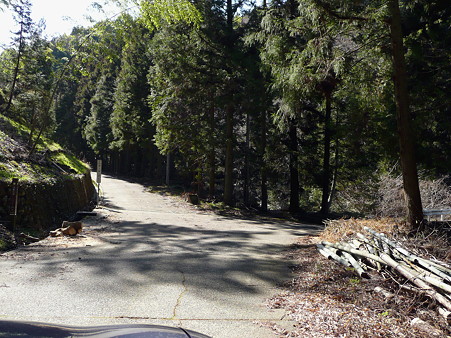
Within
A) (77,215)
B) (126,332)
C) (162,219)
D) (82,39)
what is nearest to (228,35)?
(82,39)

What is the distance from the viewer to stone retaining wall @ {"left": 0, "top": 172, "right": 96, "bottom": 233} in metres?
10.7

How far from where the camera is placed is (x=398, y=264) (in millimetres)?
5508

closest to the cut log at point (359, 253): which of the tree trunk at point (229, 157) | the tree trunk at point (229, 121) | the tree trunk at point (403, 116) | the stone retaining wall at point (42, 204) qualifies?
the tree trunk at point (403, 116)

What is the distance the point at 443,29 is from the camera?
11.5 meters

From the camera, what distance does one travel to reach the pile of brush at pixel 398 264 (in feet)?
15.5

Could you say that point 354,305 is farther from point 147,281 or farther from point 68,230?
point 68,230

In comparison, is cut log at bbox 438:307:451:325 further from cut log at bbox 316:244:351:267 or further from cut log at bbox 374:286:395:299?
cut log at bbox 316:244:351:267

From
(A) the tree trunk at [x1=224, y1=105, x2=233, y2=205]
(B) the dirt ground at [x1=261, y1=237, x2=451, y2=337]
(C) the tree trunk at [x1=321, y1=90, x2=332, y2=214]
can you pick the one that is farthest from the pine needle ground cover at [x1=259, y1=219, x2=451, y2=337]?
(A) the tree trunk at [x1=224, y1=105, x2=233, y2=205]

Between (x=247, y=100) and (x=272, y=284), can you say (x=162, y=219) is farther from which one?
(x=272, y=284)

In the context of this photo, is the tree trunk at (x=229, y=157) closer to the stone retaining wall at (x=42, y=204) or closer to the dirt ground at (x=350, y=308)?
the stone retaining wall at (x=42, y=204)

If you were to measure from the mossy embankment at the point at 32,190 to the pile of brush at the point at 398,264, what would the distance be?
27.6 feet

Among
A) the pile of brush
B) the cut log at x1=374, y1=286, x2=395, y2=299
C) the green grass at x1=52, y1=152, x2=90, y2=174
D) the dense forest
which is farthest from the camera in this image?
the green grass at x1=52, y1=152, x2=90, y2=174

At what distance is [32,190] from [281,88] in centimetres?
858

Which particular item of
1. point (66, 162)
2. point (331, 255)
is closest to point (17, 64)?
point (66, 162)
